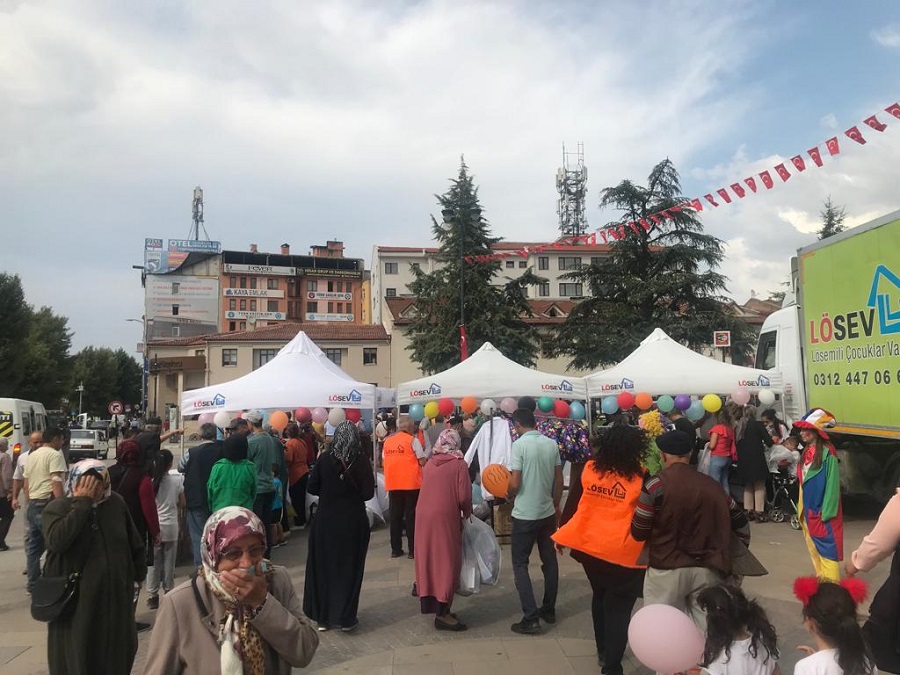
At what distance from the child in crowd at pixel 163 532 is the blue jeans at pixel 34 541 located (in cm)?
119

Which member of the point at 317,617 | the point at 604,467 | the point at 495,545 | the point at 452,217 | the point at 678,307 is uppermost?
the point at 452,217

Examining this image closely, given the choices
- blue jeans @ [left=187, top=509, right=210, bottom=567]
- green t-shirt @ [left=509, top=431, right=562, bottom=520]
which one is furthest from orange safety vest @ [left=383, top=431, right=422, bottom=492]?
green t-shirt @ [left=509, top=431, right=562, bottom=520]

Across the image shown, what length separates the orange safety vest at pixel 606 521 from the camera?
4.32 metres

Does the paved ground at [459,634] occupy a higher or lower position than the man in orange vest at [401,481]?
lower

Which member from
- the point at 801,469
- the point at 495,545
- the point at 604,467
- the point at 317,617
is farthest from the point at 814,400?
the point at 317,617

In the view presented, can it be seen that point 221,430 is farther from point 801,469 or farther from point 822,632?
point 822,632

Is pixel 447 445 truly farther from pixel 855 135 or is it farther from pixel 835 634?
pixel 855 135

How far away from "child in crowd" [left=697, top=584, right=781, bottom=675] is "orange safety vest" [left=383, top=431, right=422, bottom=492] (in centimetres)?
550

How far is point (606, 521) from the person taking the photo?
14.5 ft

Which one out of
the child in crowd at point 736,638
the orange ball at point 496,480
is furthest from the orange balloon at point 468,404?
the child in crowd at point 736,638

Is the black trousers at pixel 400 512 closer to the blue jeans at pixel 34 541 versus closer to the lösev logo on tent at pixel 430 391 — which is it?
the lösev logo on tent at pixel 430 391

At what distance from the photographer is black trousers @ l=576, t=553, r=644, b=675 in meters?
4.41

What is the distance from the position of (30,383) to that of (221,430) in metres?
37.6

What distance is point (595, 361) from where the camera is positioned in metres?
28.0
